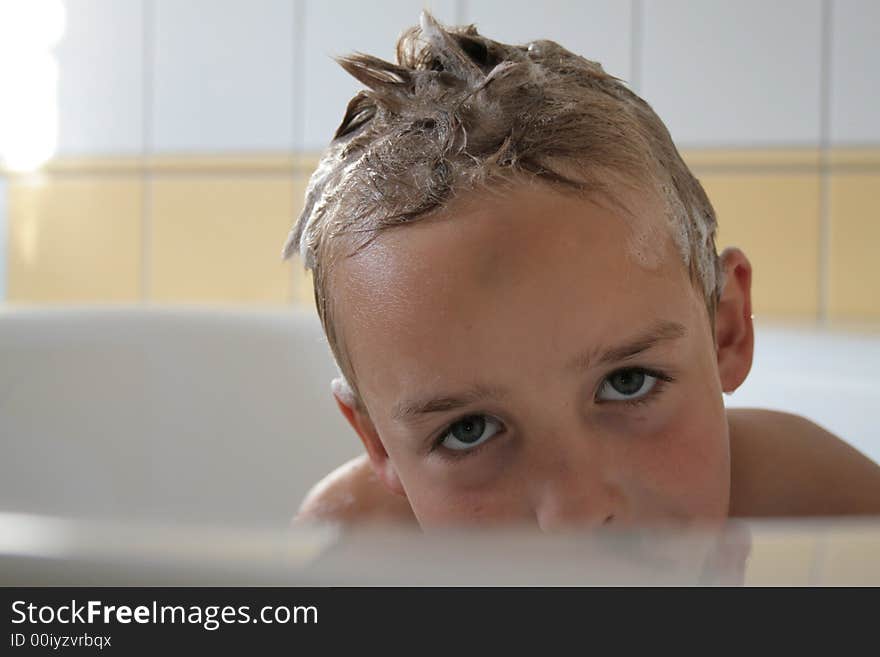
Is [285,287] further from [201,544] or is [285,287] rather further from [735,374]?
[201,544]

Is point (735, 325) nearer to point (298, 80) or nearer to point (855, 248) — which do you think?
point (855, 248)

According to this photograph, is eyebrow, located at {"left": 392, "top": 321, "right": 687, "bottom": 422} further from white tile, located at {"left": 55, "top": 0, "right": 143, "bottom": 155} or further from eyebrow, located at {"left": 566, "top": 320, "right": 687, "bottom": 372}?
white tile, located at {"left": 55, "top": 0, "right": 143, "bottom": 155}

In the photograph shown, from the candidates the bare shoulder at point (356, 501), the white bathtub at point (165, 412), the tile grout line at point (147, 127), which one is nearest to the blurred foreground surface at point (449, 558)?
the bare shoulder at point (356, 501)

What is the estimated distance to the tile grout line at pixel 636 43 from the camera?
1.69 m

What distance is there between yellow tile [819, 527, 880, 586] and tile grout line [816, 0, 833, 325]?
136 cm

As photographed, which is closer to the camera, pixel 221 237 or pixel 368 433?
pixel 368 433

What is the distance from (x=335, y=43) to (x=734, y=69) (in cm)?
64

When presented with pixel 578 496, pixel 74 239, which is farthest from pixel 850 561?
pixel 74 239

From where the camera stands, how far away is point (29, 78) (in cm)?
201

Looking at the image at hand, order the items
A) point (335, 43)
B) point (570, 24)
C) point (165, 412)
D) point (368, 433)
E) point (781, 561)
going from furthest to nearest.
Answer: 1. point (335, 43)
2. point (570, 24)
3. point (165, 412)
4. point (368, 433)
5. point (781, 561)

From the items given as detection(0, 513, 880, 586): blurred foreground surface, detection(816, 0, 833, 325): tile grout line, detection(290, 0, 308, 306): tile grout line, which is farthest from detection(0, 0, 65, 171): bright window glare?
detection(0, 513, 880, 586): blurred foreground surface

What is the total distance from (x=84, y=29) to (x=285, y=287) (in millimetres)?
595

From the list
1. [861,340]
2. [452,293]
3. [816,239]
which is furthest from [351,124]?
[816,239]

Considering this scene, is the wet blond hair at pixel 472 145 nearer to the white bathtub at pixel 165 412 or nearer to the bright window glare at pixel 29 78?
the white bathtub at pixel 165 412
